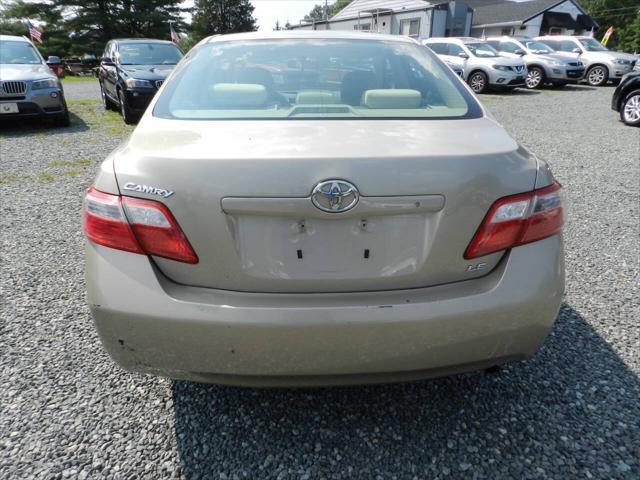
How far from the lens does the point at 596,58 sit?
18094 mm

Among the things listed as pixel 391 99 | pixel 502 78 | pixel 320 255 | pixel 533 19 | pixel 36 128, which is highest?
pixel 391 99

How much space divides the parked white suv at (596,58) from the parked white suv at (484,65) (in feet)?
13.8

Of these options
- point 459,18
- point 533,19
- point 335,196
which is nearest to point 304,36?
point 335,196

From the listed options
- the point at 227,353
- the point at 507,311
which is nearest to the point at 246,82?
the point at 227,353

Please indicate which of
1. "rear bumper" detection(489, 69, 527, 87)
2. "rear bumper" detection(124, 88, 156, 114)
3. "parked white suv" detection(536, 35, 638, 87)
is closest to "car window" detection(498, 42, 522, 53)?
"parked white suv" detection(536, 35, 638, 87)

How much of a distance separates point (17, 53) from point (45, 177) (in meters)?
5.08

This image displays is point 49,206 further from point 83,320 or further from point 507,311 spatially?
point 507,311

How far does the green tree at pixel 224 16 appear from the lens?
162 feet

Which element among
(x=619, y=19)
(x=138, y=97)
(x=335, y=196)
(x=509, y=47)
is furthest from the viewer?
(x=619, y=19)

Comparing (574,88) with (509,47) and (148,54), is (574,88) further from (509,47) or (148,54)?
(148,54)

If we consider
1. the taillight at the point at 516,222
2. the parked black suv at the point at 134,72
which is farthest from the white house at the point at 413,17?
the taillight at the point at 516,222

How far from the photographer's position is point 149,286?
61.3 inches

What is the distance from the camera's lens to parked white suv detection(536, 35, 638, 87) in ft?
58.1

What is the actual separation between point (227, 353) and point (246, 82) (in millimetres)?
1380
